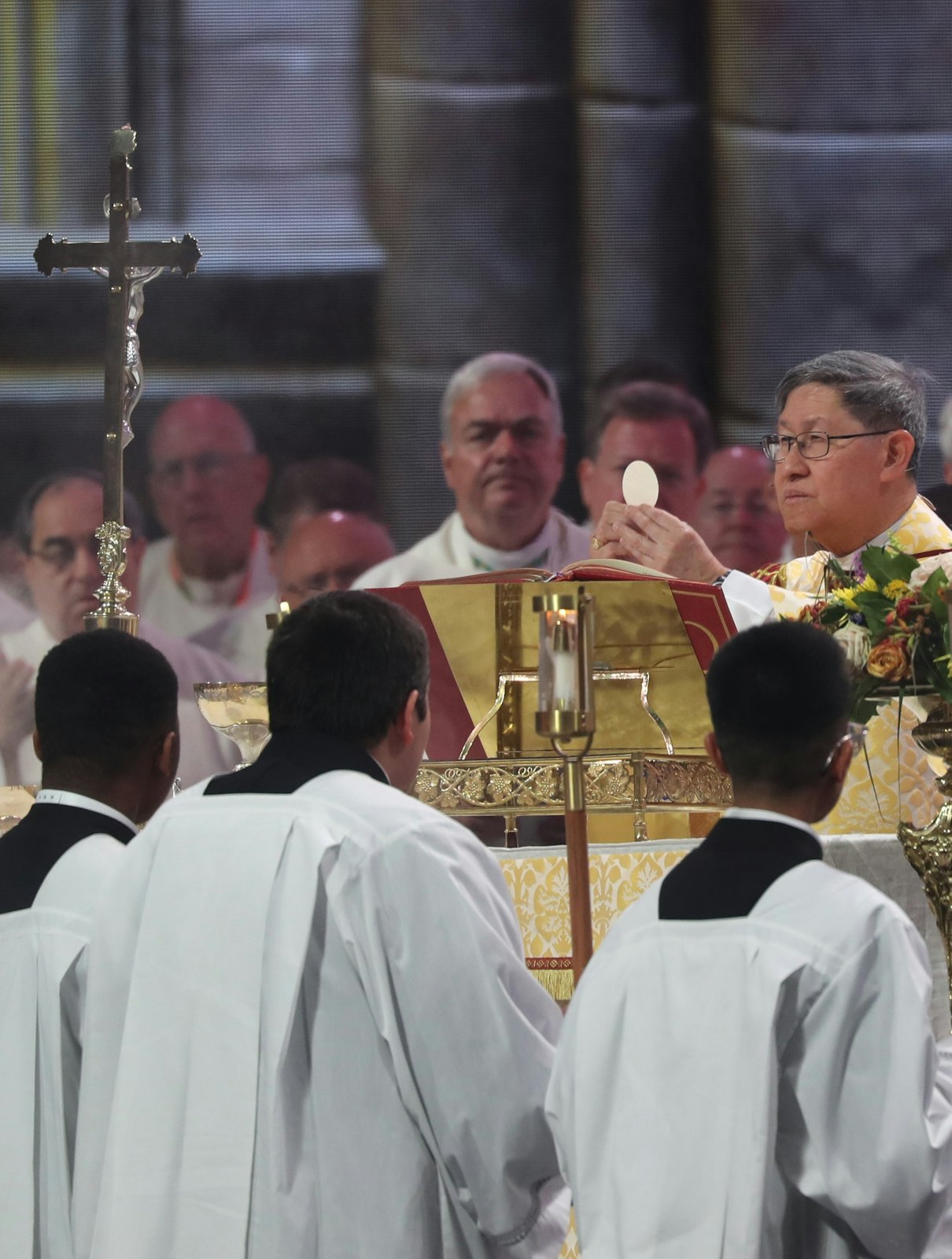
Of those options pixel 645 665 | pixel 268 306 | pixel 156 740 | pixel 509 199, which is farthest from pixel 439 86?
pixel 156 740

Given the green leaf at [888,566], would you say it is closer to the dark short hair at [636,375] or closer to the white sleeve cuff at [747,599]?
the white sleeve cuff at [747,599]

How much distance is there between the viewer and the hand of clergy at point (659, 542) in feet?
13.0

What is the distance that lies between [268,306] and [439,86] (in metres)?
1.19

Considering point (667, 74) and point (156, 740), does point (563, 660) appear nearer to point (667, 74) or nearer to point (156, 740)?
point (156, 740)

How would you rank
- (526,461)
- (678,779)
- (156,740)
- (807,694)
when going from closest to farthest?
(807,694)
(156,740)
(678,779)
(526,461)

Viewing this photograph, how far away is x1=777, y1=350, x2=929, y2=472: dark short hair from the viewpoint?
4.30 m

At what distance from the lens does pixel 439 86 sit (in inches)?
307

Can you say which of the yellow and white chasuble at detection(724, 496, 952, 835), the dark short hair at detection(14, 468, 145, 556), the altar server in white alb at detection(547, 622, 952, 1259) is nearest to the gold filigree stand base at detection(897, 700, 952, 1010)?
the altar server in white alb at detection(547, 622, 952, 1259)

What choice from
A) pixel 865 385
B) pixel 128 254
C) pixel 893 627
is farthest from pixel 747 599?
pixel 128 254

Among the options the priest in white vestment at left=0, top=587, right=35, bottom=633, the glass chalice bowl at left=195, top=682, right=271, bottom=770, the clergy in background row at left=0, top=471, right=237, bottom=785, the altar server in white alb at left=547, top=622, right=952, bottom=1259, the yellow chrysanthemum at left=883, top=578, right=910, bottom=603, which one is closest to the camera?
the altar server in white alb at left=547, top=622, right=952, bottom=1259

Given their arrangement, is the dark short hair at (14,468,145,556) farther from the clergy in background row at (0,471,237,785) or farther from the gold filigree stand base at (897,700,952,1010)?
the gold filigree stand base at (897,700,952,1010)

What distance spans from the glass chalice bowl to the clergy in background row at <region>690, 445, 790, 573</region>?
13.0ft

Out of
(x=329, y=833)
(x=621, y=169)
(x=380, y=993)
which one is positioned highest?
(x=621, y=169)

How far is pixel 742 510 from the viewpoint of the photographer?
295 inches
